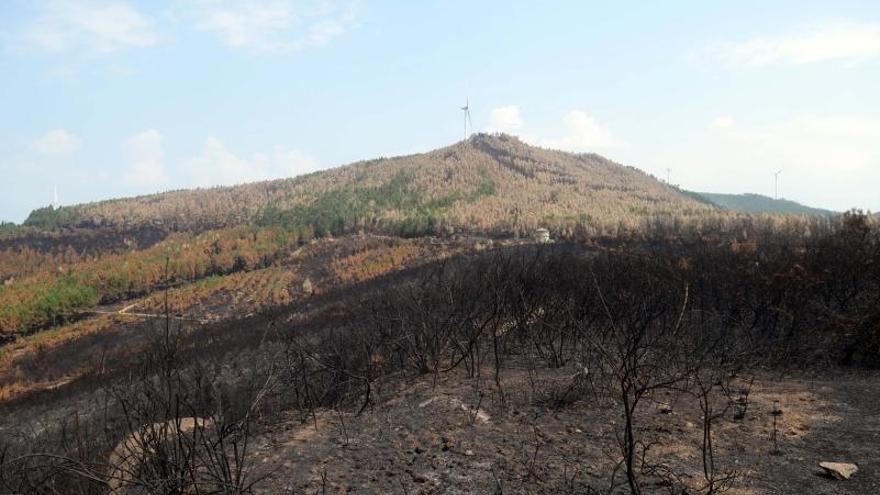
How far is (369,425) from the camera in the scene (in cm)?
714

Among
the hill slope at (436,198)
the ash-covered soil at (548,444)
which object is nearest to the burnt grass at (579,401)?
the ash-covered soil at (548,444)

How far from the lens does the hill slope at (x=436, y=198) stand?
108 m

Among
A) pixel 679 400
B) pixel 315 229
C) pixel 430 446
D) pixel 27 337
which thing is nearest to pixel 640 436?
pixel 679 400

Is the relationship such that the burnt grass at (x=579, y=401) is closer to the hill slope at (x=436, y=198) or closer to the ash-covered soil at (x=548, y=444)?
the ash-covered soil at (x=548, y=444)

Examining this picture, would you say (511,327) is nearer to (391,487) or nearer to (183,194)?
(391,487)

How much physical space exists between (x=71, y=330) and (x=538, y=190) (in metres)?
102

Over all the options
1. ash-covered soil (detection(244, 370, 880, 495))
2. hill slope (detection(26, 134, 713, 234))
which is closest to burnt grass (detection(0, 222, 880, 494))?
ash-covered soil (detection(244, 370, 880, 495))

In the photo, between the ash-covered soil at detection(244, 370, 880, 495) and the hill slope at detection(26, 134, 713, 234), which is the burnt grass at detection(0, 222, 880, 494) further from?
the hill slope at detection(26, 134, 713, 234)

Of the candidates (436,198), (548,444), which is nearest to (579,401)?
(548,444)

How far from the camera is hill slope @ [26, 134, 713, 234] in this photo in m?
108

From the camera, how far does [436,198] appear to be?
439 feet

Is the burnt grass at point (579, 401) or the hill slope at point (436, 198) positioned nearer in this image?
the burnt grass at point (579, 401)

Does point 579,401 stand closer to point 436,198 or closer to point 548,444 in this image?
point 548,444

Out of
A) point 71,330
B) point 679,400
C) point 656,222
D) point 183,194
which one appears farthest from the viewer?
point 183,194
